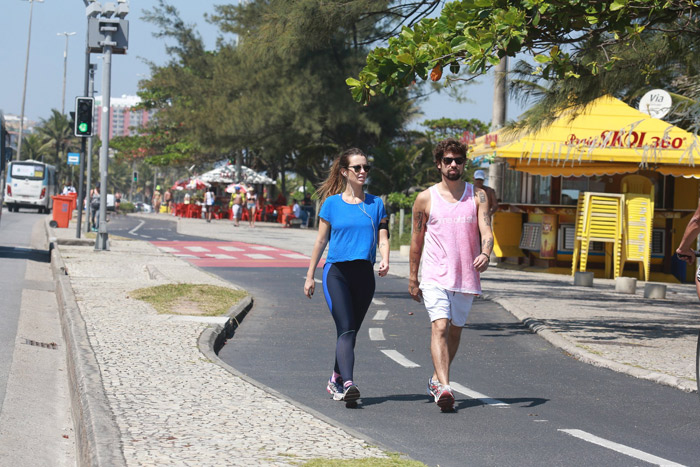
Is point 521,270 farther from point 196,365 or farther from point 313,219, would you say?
point 313,219

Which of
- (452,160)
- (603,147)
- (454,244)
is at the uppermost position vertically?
(603,147)

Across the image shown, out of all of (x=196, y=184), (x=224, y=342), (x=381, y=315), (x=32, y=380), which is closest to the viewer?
(x=32, y=380)

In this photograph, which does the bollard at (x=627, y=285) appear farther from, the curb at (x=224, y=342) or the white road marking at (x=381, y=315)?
the curb at (x=224, y=342)

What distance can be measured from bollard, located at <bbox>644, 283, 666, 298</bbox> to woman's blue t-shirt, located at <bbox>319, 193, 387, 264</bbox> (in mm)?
10322

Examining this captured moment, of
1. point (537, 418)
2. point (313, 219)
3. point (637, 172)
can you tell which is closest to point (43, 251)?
point (637, 172)

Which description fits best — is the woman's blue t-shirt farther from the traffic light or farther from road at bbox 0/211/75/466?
the traffic light

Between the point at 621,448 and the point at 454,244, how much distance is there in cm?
183

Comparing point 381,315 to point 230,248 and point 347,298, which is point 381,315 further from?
point 230,248

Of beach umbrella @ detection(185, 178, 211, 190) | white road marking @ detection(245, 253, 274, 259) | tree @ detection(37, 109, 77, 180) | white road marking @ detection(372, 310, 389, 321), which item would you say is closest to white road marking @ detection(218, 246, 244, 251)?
white road marking @ detection(245, 253, 274, 259)

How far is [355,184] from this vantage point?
7.21 m

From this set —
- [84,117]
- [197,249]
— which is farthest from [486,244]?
[197,249]

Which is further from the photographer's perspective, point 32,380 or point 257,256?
point 257,256

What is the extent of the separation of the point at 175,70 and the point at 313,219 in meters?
10.0

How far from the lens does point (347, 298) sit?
710 cm
